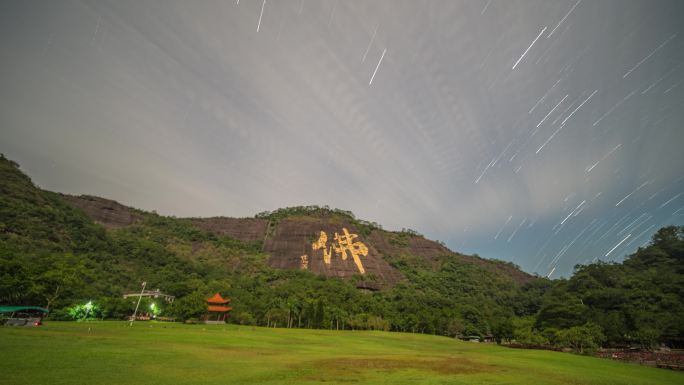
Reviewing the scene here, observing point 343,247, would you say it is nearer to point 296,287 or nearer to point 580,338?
point 296,287

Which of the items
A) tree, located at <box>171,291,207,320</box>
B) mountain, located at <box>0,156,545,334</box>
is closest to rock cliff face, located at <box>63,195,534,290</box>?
mountain, located at <box>0,156,545,334</box>

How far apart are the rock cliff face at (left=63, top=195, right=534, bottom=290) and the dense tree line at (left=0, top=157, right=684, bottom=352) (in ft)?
25.2

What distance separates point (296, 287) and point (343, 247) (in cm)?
4603

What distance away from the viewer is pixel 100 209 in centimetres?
13175

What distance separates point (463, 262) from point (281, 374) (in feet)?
493

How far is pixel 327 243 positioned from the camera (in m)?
128

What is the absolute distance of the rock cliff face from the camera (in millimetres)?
115250

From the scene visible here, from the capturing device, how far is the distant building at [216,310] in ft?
206

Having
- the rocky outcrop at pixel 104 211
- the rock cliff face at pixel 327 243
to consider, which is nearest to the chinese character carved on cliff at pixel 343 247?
the rock cliff face at pixel 327 243

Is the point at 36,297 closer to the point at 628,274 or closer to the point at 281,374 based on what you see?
the point at 281,374

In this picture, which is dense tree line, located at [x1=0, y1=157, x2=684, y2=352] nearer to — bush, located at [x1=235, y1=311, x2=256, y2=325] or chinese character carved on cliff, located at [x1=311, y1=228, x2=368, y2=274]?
→ bush, located at [x1=235, y1=311, x2=256, y2=325]

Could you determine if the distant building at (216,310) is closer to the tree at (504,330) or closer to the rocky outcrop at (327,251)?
the rocky outcrop at (327,251)

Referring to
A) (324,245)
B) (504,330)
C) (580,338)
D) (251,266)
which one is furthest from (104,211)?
(580,338)

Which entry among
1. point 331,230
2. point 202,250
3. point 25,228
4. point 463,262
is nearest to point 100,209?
point 202,250
